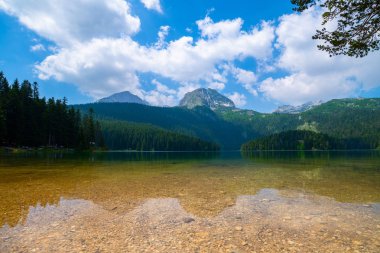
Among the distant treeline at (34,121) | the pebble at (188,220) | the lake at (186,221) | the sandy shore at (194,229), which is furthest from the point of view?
the distant treeline at (34,121)

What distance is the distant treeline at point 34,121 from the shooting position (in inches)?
3504

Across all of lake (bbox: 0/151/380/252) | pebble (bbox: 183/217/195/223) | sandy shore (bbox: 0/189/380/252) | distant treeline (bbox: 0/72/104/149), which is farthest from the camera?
distant treeline (bbox: 0/72/104/149)

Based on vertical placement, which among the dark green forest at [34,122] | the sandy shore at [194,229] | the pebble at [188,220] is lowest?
the pebble at [188,220]

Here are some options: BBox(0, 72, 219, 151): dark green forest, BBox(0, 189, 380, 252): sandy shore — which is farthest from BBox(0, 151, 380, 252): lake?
BBox(0, 72, 219, 151): dark green forest

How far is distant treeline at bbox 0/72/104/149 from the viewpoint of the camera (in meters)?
89.0

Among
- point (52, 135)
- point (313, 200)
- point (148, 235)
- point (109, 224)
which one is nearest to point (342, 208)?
point (313, 200)

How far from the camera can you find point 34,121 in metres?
98.7

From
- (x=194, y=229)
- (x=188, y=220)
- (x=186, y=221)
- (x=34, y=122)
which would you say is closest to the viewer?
(x=194, y=229)

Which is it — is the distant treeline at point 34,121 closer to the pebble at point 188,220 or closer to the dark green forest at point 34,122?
the dark green forest at point 34,122

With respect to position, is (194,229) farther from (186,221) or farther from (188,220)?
(188,220)

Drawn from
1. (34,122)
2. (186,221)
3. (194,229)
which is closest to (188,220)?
(186,221)

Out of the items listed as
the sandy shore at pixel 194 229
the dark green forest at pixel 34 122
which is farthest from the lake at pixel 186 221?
the dark green forest at pixel 34 122

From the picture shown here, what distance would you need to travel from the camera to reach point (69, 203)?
14.1 m

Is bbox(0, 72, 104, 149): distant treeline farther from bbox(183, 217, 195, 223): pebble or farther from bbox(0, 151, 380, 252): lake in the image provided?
bbox(183, 217, 195, 223): pebble
